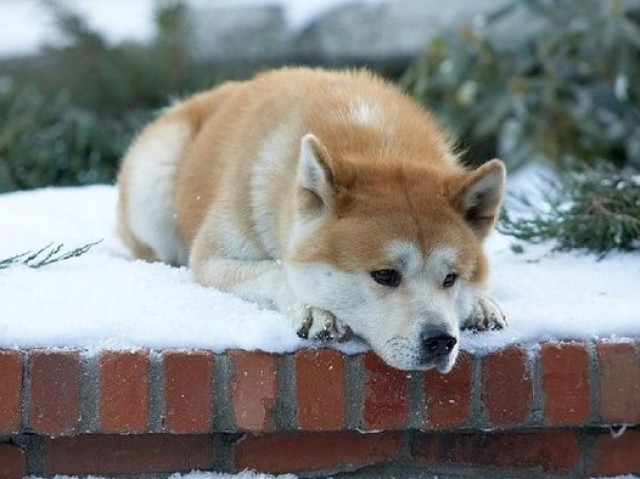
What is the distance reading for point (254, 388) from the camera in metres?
2.74

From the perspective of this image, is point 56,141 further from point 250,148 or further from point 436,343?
point 436,343

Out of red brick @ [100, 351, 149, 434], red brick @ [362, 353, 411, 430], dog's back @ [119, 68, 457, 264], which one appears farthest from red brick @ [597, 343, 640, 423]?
red brick @ [100, 351, 149, 434]

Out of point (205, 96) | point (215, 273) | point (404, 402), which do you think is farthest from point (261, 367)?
point (205, 96)

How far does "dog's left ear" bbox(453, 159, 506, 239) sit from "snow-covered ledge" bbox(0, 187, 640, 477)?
0.25m

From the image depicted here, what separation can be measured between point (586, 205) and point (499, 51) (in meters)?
2.77

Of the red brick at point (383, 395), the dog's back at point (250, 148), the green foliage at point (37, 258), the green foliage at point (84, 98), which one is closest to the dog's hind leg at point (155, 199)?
the dog's back at point (250, 148)

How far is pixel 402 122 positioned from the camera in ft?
11.1

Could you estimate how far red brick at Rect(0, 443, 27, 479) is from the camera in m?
2.78

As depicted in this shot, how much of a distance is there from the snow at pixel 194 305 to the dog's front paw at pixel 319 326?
0.03 metres

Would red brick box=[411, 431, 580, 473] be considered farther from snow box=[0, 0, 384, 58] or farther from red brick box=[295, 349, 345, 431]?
snow box=[0, 0, 384, 58]

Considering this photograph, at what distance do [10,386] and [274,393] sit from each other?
0.60 meters

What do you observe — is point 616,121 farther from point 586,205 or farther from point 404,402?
point 404,402

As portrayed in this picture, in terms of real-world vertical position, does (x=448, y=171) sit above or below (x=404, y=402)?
above

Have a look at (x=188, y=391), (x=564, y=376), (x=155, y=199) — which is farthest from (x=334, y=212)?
(x=155, y=199)
